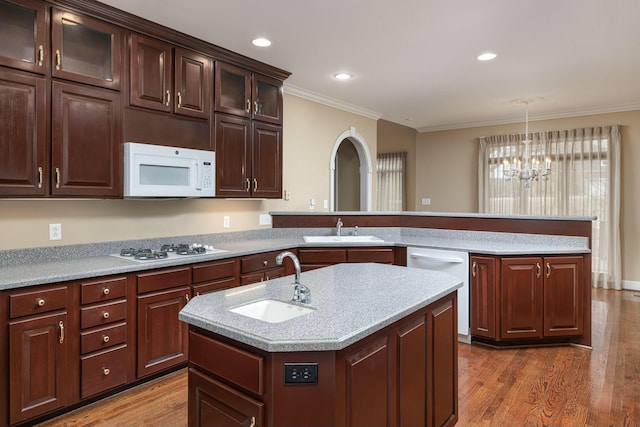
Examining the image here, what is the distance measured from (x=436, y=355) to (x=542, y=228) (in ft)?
8.14

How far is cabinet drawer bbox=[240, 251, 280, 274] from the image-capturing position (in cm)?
337

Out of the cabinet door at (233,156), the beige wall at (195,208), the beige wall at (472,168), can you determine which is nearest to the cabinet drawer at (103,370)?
the beige wall at (195,208)

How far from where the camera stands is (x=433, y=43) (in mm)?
3303

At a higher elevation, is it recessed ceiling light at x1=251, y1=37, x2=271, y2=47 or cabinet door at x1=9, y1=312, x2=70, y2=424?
recessed ceiling light at x1=251, y1=37, x2=271, y2=47

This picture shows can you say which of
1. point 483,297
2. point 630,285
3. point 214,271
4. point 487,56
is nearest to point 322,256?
point 214,271

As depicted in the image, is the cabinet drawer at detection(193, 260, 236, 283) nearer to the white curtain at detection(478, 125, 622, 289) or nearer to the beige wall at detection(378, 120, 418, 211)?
the beige wall at detection(378, 120, 418, 211)

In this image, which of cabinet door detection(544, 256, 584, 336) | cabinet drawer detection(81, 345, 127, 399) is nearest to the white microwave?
cabinet drawer detection(81, 345, 127, 399)

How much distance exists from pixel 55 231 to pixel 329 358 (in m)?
2.44

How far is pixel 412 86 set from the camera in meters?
4.59

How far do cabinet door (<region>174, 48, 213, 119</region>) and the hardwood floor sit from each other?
2064 millimetres

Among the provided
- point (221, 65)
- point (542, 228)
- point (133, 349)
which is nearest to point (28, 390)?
point (133, 349)

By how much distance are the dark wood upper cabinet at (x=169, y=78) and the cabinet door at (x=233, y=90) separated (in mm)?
100

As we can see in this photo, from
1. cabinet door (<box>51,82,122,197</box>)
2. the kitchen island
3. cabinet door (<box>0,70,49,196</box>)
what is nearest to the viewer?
the kitchen island

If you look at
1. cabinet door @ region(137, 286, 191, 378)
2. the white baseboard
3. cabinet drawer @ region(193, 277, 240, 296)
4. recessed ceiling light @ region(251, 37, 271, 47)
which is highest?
recessed ceiling light @ region(251, 37, 271, 47)
